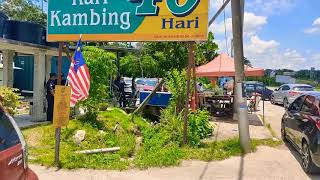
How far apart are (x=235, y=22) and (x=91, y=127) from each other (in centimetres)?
492

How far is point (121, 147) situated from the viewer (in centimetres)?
1016

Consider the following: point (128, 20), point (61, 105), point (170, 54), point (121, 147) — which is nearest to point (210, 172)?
point (121, 147)

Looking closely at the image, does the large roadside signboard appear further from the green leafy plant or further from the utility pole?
the green leafy plant

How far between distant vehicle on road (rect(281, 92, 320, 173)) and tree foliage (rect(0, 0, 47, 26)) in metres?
33.5

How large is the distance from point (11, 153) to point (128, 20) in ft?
24.6

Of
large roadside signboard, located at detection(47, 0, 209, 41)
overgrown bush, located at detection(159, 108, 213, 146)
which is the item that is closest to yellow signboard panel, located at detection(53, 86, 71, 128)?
large roadside signboard, located at detection(47, 0, 209, 41)

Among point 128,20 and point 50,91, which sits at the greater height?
point 128,20

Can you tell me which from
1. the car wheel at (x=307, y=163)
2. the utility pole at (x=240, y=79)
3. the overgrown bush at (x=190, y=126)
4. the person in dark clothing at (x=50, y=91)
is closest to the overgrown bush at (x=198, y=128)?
the overgrown bush at (x=190, y=126)

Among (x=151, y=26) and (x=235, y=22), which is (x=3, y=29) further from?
(x=235, y=22)

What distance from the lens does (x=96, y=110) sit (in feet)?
42.6

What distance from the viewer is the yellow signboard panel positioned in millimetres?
8609

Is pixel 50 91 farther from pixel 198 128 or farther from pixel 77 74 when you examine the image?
pixel 198 128

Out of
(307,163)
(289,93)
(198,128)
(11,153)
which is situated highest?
(289,93)

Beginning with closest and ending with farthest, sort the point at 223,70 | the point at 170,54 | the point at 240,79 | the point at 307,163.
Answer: the point at 307,163
the point at 240,79
the point at 223,70
the point at 170,54
